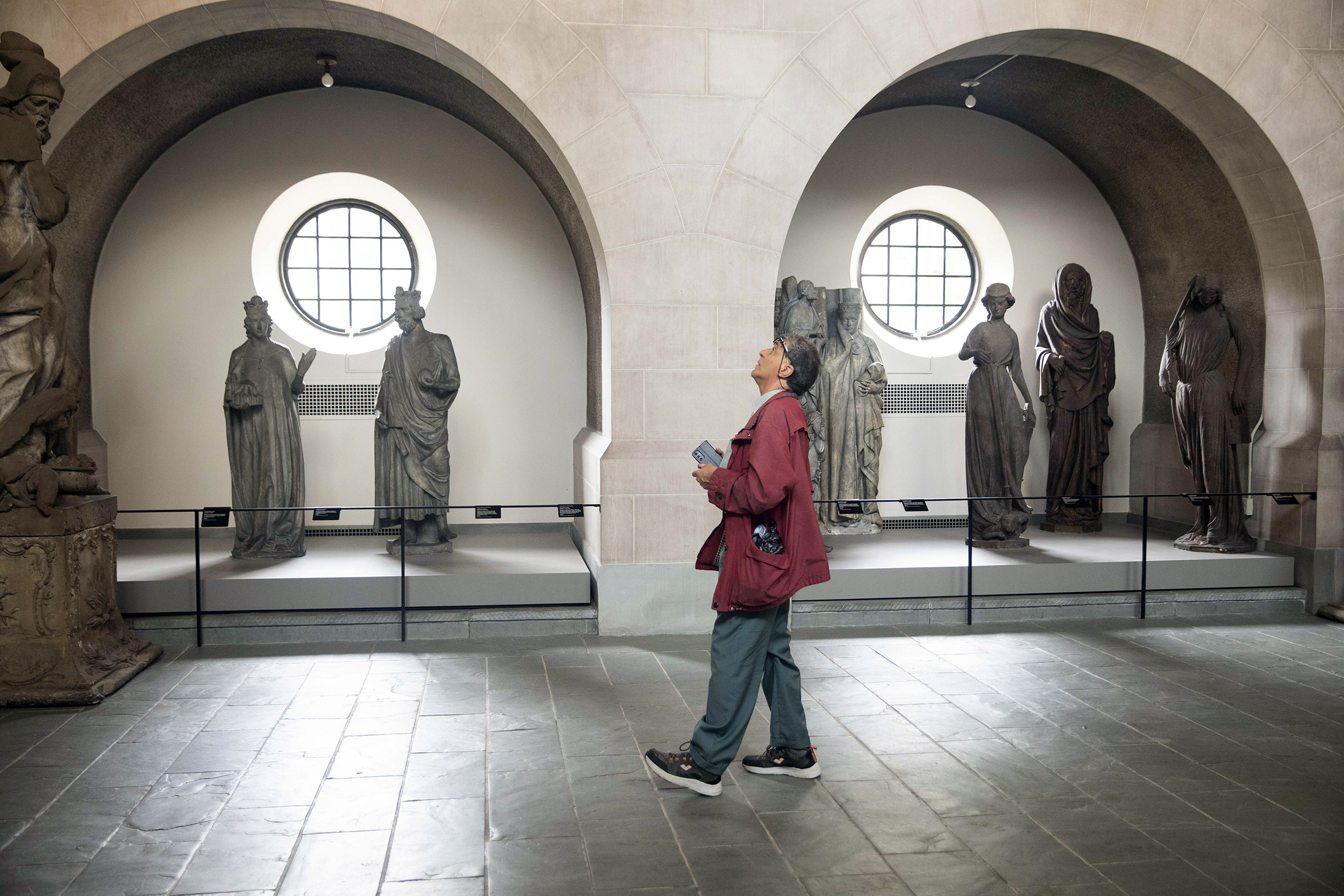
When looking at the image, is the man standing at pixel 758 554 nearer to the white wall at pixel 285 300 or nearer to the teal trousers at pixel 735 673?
the teal trousers at pixel 735 673

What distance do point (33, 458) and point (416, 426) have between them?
2.97 metres

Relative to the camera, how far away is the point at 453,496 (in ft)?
30.5

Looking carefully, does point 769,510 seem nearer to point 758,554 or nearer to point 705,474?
point 758,554

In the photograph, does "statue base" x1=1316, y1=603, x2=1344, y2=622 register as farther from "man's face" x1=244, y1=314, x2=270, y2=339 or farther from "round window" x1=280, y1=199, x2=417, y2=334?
"man's face" x1=244, y1=314, x2=270, y2=339

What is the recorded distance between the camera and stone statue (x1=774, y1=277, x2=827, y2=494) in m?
Answer: 7.91

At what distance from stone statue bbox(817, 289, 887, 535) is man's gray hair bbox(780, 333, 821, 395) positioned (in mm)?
4420

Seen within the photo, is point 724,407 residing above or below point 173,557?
above

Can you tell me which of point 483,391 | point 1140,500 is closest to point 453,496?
point 483,391

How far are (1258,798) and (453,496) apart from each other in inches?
271

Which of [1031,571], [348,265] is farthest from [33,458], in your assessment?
[1031,571]

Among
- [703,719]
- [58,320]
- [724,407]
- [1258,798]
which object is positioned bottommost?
[1258,798]

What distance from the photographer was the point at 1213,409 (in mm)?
8047

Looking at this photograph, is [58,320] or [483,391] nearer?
[58,320]

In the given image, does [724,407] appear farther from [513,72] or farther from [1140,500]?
[1140,500]
